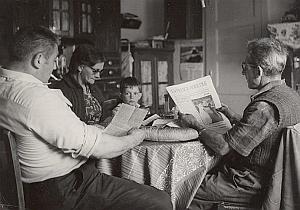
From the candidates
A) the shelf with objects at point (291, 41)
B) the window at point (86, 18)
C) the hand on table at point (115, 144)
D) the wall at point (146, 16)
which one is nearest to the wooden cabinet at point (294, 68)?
the shelf with objects at point (291, 41)

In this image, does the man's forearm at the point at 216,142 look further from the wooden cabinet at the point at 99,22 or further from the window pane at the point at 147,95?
the window pane at the point at 147,95

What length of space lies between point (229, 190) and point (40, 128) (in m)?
0.88

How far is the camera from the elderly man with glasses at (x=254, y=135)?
5.65 feet

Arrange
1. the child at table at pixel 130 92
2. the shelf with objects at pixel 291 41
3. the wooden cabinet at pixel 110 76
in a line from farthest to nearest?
the wooden cabinet at pixel 110 76 → the shelf with objects at pixel 291 41 → the child at table at pixel 130 92

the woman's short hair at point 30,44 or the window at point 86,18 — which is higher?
the window at point 86,18

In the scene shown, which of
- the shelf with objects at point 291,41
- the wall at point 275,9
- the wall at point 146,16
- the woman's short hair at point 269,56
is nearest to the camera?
the woman's short hair at point 269,56

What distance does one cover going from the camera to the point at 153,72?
20.0ft

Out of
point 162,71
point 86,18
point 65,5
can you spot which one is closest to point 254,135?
point 65,5

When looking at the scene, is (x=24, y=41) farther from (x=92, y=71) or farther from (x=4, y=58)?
(x=4, y=58)

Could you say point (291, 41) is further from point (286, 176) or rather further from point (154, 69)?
point (286, 176)

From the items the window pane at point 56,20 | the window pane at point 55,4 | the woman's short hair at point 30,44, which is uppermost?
the window pane at point 55,4

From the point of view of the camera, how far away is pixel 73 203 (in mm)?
1563

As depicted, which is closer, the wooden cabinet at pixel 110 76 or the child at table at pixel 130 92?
the child at table at pixel 130 92

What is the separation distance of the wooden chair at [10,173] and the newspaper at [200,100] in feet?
2.77
